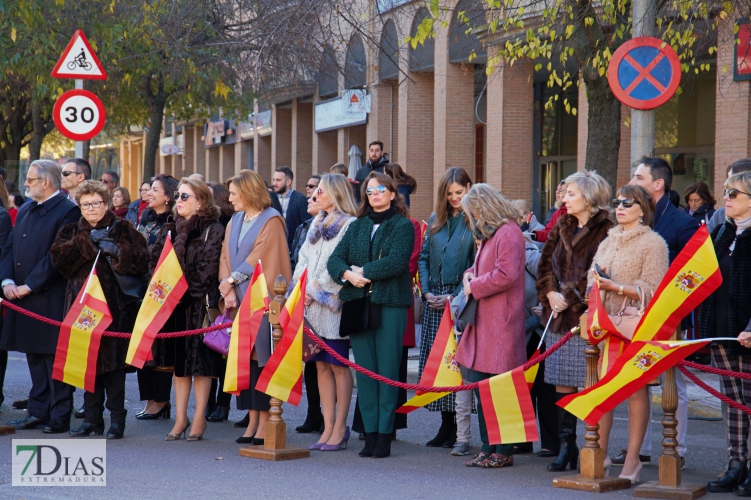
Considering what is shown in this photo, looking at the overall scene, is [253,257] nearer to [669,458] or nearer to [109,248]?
[109,248]

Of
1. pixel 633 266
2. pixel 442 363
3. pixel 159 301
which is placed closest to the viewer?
pixel 633 266

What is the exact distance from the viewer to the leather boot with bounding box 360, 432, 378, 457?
308 inches

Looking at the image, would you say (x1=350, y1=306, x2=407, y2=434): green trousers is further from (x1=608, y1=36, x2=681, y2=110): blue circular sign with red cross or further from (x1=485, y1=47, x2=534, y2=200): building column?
(x1=485, y1=47, x2=534, y2=200): building column

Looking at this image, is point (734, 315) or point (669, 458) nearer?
point (669, 458)

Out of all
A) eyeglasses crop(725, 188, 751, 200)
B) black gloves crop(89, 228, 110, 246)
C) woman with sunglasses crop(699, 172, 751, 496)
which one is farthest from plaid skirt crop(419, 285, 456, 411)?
black gloves crop(89, 228, 110, 246)

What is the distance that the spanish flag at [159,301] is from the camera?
829 cm

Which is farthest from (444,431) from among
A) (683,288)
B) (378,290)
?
(683,288)

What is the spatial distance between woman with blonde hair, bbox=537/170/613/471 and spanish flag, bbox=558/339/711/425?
1.45ft

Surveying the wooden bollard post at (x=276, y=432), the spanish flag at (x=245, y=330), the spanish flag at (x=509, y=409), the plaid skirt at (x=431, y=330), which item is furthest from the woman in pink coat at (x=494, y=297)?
the spanish flag at (x=245, y=330)

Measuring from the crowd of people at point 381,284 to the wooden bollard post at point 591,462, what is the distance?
11 centimetres

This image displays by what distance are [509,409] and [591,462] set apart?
2.32ft


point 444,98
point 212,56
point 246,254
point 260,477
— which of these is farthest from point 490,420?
point 444,98

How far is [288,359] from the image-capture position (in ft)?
25.7

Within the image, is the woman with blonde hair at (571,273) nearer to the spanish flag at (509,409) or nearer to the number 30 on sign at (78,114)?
the spanish flag at (509,409)
